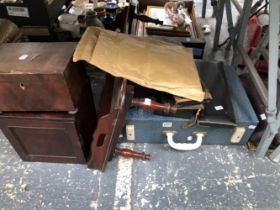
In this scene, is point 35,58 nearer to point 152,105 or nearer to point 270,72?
point 152,105

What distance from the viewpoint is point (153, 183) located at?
3.76 feet

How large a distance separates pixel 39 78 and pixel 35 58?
0.12 metres

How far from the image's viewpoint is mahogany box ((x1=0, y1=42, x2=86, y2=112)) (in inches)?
32.4

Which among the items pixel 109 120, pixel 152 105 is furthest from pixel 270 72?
pixel 109 120

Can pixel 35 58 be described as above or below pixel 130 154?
above

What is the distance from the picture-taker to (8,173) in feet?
3.90

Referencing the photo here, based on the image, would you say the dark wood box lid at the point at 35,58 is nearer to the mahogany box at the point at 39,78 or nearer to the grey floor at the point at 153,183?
the mahogany box at the point at 39,78

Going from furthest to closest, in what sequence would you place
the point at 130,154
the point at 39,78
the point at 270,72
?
1. the point at 130,154
2. the point at 270,72
3. the point at 39,78

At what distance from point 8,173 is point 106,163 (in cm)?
50

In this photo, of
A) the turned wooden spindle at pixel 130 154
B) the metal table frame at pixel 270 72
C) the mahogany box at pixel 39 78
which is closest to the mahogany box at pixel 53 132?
the mahogany box at pixel 39 78

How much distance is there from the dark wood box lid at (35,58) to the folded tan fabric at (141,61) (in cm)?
6

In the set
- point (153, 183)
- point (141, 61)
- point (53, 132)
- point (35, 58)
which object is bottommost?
point (153, 183)

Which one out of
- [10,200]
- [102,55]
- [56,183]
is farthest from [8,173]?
[102,55]

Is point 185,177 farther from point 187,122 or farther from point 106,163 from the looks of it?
point 106,163
